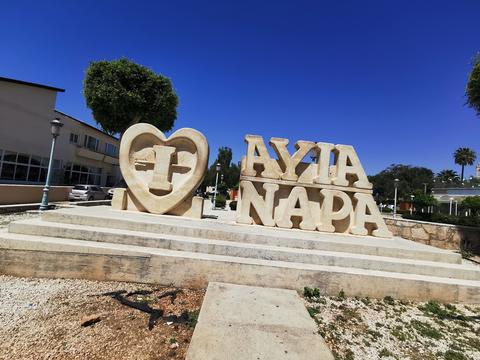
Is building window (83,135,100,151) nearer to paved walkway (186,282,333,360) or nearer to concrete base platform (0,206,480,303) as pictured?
concrete base platform (0,206,480,303)

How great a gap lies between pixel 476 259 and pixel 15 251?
15112mm

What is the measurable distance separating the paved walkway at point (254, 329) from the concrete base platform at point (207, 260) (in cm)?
60

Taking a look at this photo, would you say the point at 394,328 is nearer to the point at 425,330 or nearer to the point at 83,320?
the point at 425,330

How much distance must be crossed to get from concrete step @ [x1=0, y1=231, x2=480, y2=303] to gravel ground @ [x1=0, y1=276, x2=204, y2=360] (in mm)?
228

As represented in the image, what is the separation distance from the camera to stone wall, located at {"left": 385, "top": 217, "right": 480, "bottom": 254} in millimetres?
11425

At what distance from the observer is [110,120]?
64.7 ft

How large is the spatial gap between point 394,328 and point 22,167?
26.1 metres

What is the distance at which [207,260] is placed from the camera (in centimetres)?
488

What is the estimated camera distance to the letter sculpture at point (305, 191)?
7266mm

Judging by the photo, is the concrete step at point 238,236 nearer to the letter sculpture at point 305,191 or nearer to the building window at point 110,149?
the letter sculpture at point 305,191

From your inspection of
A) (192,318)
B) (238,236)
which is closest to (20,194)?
(238,236)

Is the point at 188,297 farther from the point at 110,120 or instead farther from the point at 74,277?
the point at 110,120

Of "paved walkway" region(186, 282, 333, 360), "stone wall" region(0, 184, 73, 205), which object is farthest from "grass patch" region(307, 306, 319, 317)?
"stone wall" region(0, 184, 73, 205)

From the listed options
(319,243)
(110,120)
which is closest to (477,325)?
(319,243)
